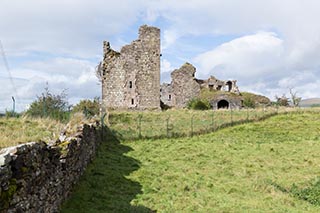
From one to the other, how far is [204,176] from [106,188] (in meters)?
4.59

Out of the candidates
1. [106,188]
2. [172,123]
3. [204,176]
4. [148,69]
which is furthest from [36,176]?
[148,69]

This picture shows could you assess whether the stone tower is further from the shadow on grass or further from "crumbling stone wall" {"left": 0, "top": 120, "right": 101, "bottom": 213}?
"crumbling stone wall" {"left": 0, "top": 120, "right": 101, "bottom": 213}

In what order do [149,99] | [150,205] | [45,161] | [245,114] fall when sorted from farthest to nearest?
1. [149,99]
2. [245,114]
3. [150,205]
4. [45,161]

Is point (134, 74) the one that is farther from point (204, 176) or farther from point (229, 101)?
point (204, 176)

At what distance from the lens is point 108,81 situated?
149ft

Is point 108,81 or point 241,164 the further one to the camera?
point 108,81

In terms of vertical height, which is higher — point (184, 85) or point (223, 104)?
point (184, 85)

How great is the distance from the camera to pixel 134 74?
44906mm

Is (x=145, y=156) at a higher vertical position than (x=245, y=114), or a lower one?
lower

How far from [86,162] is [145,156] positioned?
4.81m

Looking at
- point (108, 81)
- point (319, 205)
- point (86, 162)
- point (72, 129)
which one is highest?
point (108, 81)

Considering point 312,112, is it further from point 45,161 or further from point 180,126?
point 45,161

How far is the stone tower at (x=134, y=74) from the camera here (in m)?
44.8

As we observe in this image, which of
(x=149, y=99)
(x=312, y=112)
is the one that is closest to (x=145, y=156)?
(x=312, y=112)
